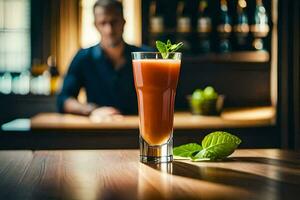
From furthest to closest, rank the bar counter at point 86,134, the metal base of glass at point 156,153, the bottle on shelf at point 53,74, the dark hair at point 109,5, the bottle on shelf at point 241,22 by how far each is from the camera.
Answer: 1. the bottle on shelf at point 241,22
2. the bottle on shelf at point 53,74
3. the dark hair at point 109,5
4. the bar counter at point 86,134
5. the metal base of glass at point 156,153

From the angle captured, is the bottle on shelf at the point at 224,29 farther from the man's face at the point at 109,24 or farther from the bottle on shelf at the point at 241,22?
the man's face at the point at 109,24

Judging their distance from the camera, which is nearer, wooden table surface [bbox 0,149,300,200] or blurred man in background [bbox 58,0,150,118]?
wooden table surface [bbox 0,149,300,200]

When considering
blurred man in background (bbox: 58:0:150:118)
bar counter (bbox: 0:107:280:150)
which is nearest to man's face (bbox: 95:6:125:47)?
blurred man in background (bbox: 58:0:150:118)

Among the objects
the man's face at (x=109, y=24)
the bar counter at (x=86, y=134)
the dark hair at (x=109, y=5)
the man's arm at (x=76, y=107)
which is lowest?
the bar counter at (x=86, y=134)

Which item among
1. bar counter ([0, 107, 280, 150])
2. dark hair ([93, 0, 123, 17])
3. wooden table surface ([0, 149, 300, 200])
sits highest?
dark hair ([93, 0, 123, 17])

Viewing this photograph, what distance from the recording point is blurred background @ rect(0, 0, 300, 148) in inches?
178

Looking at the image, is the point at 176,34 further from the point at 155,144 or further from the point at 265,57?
the point at 155,144

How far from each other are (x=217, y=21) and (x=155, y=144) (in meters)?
3.61

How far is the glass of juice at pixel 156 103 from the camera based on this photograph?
1.16 metres

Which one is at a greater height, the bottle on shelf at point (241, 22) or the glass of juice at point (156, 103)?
the bottle on shelf at point (241, 22)

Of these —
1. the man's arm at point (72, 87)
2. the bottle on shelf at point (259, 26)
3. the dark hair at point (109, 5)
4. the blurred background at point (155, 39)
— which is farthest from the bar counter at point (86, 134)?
the bottle on shelf at point (259, 26)

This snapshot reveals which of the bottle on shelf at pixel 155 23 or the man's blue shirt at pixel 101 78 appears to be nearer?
the man's blue shirt at pixel 101 78

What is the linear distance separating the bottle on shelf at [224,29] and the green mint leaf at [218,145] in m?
3.48

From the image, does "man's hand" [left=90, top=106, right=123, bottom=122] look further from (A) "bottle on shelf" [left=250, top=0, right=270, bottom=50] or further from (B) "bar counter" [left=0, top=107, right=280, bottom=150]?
(A) "bottle on shelf" [left=250, top=0, right=270, bottom=50]
